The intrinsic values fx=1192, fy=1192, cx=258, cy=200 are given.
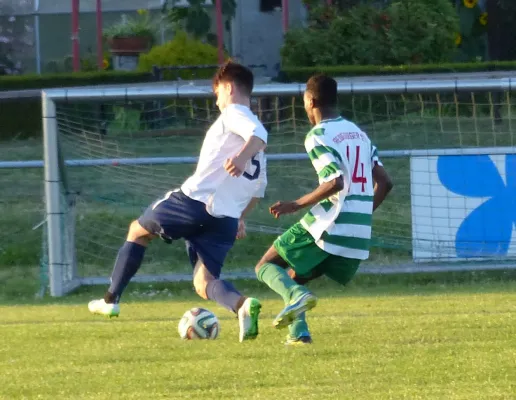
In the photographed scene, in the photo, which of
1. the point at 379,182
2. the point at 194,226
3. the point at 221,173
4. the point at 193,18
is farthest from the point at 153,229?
the point at 193,18

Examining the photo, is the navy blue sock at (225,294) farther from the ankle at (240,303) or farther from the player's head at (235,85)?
the player's head at (235,85)

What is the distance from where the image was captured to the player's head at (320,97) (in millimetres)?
6414

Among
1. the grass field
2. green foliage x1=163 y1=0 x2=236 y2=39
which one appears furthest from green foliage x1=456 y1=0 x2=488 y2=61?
the grass field

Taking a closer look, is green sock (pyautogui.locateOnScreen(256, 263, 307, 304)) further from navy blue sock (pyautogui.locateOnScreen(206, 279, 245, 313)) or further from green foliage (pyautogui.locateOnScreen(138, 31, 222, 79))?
green foliage (pyautogui.locateOnScreen(138, 31, 222, 79))

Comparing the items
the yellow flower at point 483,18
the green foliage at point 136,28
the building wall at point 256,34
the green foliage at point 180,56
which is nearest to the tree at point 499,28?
the yellow flower at point 483,18

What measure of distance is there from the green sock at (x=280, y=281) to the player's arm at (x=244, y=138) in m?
0.60

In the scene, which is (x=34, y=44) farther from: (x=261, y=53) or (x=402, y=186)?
(x=402, y=186)

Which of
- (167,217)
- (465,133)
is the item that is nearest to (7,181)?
(465,133)

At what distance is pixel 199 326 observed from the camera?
664 cm

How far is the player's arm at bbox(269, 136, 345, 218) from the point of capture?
606cm

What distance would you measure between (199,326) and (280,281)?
0.63 metres

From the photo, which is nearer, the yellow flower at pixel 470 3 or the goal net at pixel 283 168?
the goal net at pixel 283 168

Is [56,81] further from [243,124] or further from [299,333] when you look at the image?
[299,333]

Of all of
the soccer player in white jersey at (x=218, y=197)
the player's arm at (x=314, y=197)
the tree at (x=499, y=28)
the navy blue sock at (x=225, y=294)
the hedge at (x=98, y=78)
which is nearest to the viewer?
the player's arm at (x=314, y=197)
